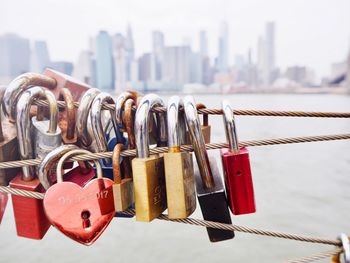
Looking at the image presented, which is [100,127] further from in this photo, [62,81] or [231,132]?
[231,132]

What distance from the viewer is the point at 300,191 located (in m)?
9.16

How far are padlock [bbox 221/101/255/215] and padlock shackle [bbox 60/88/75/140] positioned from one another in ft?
1.53

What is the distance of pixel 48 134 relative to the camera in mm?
914

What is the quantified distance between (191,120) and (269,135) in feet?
63.6

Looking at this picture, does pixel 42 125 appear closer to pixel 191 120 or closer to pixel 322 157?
pixel 191 120

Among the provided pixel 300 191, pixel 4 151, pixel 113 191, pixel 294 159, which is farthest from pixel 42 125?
pixel 294 159

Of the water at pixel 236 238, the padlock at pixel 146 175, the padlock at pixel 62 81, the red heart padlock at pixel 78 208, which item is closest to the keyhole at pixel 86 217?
the red heart padlock at pixel 78 208

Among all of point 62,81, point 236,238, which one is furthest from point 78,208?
point 236,238

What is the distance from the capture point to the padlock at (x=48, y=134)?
0.92 metres

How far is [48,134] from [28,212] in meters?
0.23

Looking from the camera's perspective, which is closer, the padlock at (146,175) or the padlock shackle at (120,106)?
the padlock at (146,175)

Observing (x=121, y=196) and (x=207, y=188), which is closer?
(x=121, y=196)

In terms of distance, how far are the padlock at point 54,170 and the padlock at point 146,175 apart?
0.21 meters

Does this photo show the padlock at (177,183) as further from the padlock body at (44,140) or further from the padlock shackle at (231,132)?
the padlock body at (44,140)
